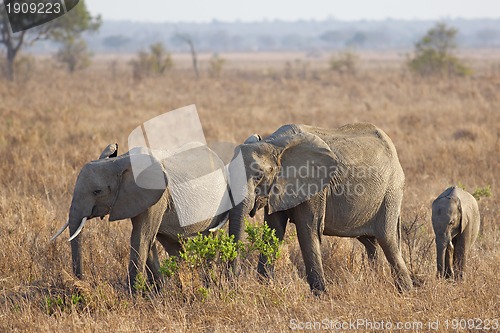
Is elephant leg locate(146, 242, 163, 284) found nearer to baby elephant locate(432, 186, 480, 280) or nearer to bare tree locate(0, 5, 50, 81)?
baby elephant locate(432, 186, 480, 280)

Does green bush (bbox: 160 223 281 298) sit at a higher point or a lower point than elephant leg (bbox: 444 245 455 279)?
higher

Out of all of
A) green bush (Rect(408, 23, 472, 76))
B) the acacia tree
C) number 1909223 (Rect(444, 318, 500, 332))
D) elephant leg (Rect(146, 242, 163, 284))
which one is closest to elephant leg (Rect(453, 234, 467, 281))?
number 1909223 (Rect(444, 318, 500, 332))

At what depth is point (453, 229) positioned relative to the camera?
6.56m

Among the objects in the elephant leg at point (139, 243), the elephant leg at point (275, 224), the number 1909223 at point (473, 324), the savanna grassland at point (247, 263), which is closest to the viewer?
the number 1909223 at point (473, 324)

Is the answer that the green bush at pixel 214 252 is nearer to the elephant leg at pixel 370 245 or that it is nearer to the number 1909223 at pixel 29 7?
the elephant leg at pixel 370 245

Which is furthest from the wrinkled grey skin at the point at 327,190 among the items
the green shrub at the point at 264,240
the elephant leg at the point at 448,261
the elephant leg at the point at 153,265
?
the elephant leg at the point at 153,265

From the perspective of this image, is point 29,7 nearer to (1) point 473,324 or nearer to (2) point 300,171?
(2) point 300,171

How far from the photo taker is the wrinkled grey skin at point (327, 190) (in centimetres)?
557

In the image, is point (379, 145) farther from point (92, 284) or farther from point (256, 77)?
point (256, 77)

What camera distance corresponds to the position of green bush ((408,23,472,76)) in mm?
31172

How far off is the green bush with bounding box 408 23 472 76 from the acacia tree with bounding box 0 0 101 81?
15304 mm

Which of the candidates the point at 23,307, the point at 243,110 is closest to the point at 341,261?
the point at 23,307

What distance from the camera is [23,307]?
556 cm

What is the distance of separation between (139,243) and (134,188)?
1.42 feet
